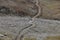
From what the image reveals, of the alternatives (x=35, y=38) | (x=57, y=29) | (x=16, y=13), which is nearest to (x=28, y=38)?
(x=35, y=38)

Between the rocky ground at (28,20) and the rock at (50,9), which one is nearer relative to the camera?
the rocky ground at (28,20)

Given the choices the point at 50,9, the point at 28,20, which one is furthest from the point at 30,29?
the point at 50,9

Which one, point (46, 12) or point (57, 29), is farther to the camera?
point (46, 12)

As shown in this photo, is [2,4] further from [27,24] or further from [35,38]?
[35,38]

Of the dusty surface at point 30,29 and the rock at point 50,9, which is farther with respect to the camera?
the rock at point 50,9

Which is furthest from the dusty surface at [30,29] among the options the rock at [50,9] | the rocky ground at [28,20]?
the rock at [50,9]

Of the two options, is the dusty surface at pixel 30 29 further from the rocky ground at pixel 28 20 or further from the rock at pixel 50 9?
the rock at pixel 50 9

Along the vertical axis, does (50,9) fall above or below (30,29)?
above

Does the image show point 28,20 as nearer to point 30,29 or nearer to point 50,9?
point 30,29

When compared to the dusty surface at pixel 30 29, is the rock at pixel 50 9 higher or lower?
higher

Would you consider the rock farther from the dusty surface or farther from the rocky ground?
the dusty surface

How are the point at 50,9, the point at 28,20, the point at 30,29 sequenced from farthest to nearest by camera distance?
the point at 50,9 < the point at 28,20 < the point at 30,29
